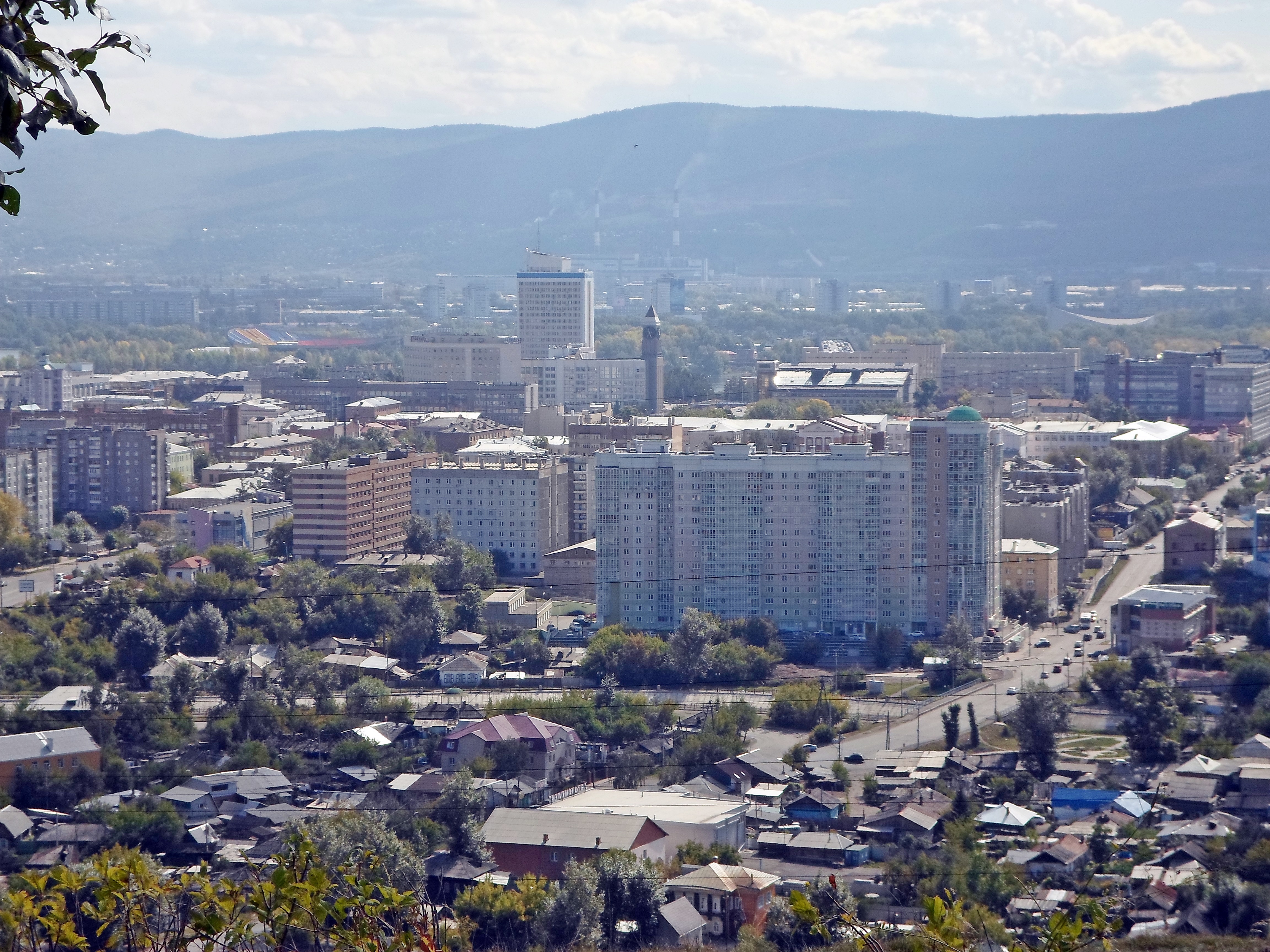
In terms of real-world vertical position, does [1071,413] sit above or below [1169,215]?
below

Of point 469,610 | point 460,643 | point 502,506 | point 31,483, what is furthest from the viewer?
point 31,483

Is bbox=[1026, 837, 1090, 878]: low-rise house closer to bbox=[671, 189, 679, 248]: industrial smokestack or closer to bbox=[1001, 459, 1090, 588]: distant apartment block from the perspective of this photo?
bbox=[1001, 459, 1090, 588]: distant apartment block

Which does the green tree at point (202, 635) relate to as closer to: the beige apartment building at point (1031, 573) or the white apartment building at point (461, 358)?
the beige apartment building at point (1031, 573)

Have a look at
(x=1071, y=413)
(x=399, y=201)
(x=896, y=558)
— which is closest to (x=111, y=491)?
(x=896, y=558)

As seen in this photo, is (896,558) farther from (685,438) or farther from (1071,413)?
(1071,413)

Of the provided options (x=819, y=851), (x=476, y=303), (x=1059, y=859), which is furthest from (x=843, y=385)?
(x=476, y=303)

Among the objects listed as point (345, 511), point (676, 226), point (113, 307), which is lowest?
point (345, 511)

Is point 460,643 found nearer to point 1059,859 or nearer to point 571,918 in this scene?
point 1059,859
